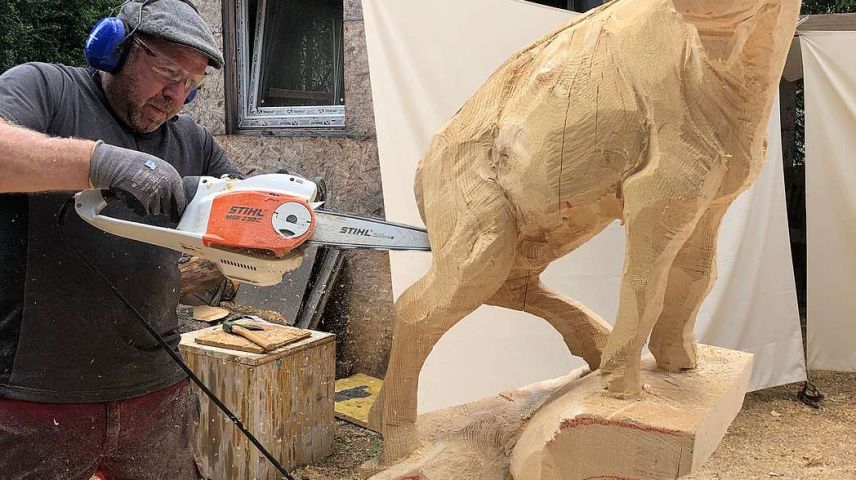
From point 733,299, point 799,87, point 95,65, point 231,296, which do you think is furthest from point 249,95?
point 799,87

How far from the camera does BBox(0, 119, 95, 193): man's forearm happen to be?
49.1 inches

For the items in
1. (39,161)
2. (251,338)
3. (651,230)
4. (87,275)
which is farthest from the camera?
(251,338)

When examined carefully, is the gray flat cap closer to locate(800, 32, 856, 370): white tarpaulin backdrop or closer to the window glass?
the window glass

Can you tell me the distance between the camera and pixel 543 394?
2168mm

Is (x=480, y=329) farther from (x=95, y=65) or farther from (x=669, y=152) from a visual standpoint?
(x=95, y=65)

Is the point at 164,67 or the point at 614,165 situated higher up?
the point at 164,67

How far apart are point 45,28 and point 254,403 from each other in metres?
2.60

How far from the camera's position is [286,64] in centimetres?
457

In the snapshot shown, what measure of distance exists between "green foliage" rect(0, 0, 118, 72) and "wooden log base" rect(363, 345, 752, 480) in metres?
3.25

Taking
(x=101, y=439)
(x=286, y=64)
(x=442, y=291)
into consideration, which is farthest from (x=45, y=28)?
(x=442, y=291)

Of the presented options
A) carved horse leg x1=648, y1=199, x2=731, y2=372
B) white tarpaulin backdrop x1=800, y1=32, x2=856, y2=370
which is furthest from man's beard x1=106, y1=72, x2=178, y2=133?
white tarpaulin backdrop x1=800, y1=32, x2=856, y2=370

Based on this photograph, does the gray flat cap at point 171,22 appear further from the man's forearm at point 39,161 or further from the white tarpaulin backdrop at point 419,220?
the white tarpaulin backdrop at point 419,220

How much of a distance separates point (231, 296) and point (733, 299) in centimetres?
310

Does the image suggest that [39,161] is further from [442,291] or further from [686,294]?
[686,294]
